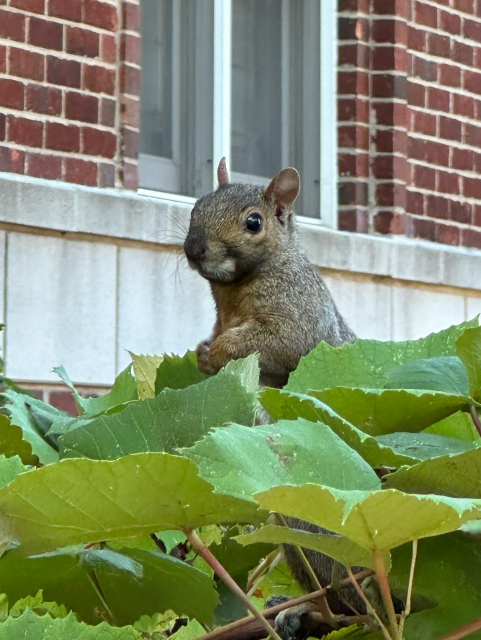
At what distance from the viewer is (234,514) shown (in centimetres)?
55

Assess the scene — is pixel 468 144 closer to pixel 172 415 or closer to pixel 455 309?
pixel 455 309

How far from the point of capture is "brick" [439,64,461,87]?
7.02 metres

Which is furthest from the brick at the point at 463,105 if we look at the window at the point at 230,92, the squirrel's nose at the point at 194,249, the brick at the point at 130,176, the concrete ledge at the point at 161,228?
the squirrel's nose at the point at 194,249

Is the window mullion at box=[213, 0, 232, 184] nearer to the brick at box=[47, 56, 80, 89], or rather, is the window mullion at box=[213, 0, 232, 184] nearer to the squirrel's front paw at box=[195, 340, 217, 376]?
the brick at box=[47, 56, 80, 89]

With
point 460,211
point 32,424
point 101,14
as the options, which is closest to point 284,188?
point 32,424

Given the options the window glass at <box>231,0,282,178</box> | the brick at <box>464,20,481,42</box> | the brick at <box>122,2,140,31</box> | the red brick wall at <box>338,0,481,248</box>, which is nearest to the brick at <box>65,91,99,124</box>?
the brick at <box>122,2,140,31</box>

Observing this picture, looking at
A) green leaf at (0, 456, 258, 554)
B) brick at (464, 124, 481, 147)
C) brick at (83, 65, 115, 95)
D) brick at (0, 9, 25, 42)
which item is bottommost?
green leaf at (0, 456, 258, 554)

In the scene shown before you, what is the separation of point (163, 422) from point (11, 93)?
468 centimetres

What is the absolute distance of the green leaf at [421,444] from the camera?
0.62 m

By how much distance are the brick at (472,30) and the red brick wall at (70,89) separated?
247 centimetres

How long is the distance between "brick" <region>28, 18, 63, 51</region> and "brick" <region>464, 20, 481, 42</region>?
2927 millimetres

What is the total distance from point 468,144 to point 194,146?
2017mm

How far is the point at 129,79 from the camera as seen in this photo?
5.59 meters

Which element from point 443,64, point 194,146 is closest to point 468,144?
point 443,64
